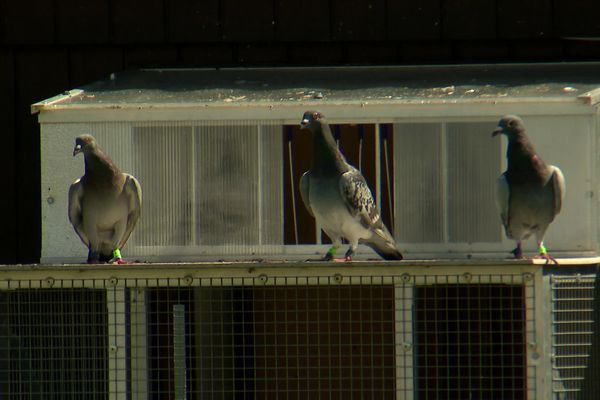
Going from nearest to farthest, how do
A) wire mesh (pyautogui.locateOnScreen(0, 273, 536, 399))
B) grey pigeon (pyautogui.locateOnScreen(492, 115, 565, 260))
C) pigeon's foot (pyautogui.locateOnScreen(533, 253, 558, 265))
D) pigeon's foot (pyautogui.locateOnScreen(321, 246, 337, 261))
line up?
1. wire mesh (pyautogui.locateOnScreen(0, 273, 536, 399))
2. pigeon's foot (pyautogui.locateOnScreen(533, 253, 558, 265))
3. grey pigeon (pyautogui.locateOnScreen(492, 115, 565, 260))
4. pigeon's foot (pyautogui.locateOnScreen(321, 246, 337, 261))

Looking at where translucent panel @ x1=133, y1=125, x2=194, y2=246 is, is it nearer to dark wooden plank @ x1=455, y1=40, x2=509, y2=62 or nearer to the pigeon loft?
the pigeon loft

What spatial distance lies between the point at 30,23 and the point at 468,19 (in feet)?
9.67

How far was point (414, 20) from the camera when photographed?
841cm

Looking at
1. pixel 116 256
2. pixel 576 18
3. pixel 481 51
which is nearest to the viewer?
pixel 116 256

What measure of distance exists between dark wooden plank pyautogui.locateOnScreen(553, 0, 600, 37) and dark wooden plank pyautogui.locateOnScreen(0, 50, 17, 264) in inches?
144

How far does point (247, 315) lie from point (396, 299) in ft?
5.34

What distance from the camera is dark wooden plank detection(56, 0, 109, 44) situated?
860 cm

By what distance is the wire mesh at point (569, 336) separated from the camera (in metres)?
5.84

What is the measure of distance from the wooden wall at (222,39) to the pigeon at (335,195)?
6.55 ft

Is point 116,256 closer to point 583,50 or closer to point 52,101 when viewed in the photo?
point 52,101

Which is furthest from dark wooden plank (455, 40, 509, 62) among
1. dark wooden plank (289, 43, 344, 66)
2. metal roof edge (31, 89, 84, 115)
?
metal roof edge (31, 89, 84, 115)

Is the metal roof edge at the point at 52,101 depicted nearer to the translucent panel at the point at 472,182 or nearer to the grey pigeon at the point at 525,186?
the translucent panel at the point at 472,182

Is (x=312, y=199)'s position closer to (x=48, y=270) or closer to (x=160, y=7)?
(x=48, y=270)

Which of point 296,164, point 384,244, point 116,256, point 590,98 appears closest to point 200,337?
point 116,256
